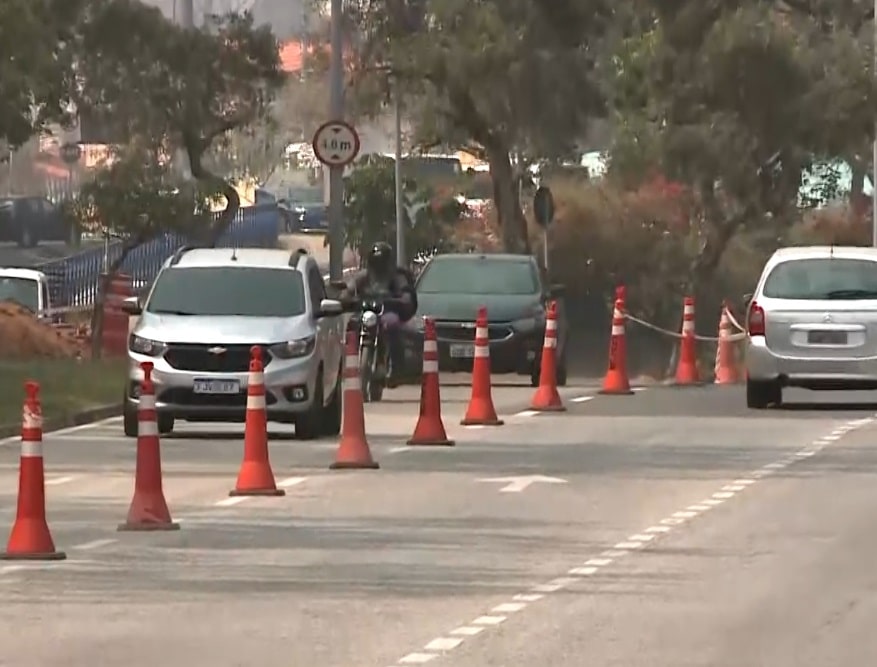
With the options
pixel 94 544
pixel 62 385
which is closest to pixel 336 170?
pixel 62 385

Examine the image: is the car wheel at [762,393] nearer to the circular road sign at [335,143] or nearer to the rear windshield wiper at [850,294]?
the rear windshield wiper at [850,294]

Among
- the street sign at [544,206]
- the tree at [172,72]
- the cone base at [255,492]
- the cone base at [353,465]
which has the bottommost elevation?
the cone base at [353,465]

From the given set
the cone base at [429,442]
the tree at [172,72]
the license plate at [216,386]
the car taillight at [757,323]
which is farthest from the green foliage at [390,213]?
the cone base at [429,442]

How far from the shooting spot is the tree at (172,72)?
4456cm

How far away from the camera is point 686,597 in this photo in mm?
13945

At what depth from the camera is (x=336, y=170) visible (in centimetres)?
3597

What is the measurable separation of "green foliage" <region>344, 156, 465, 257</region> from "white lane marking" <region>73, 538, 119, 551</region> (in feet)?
125

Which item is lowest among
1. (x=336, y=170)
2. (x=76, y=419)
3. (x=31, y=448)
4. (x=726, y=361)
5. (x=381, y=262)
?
(x=726, y=361)

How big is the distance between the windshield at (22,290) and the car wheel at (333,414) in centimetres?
1890

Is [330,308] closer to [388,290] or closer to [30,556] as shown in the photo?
[388,290]

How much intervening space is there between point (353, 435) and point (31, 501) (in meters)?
6.46

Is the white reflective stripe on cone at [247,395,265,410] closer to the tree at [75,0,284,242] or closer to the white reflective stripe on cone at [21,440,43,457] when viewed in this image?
the white reflective stripe on cone at [21,440,43,457]

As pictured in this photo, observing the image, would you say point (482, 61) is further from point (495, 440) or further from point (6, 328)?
point (495, 440)

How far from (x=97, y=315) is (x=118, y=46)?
6800 mm
